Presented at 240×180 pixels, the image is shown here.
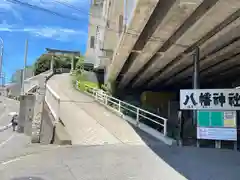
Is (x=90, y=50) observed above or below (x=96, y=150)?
above

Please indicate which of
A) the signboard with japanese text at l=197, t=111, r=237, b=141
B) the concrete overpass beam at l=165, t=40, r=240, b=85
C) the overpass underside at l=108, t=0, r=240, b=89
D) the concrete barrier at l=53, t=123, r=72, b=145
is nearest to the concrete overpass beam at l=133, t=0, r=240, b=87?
the overpass underside at l=108, t=0, r=240, b=89

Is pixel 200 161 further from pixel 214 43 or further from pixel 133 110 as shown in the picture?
pixel 133 110

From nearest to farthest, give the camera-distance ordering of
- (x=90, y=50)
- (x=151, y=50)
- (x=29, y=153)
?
1. (x=29, y=153)
2. (x=151, y=50)
3. (x=90, y=50)

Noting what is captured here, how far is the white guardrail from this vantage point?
14.5 metres

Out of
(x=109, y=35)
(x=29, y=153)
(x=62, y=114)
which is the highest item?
(x=109, y=35)

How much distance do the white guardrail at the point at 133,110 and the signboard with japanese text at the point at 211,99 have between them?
4.85 ft

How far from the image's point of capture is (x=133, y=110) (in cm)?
1909

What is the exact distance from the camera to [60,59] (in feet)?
174

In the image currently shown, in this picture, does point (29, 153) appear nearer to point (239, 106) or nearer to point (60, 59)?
point (239, 106)

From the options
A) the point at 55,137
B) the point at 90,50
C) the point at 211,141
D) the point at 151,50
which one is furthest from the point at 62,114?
the point at 90,50

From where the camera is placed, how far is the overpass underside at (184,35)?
25.7ft

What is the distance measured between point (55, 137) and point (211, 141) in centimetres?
624

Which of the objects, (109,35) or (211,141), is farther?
(109,35)

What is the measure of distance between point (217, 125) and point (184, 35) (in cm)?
367
